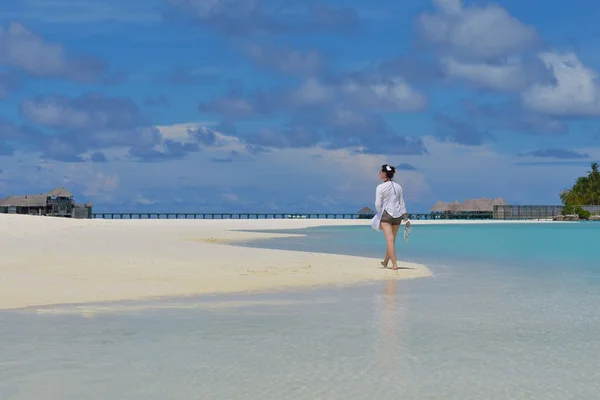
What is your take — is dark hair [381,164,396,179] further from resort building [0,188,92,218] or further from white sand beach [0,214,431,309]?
resort building [0,188,92,218]

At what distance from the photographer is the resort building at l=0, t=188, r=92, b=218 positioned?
282 feet

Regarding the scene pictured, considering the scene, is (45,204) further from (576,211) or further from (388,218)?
(388,218)

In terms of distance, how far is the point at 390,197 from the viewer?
50.8 ft

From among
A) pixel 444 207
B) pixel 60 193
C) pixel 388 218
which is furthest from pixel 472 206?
pixel 388 218

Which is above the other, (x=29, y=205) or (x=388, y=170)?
(x=29, y=205)

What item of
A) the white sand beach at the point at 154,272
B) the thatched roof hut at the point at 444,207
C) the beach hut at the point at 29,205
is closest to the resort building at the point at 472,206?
the thatched roof hut at the point at 444,207

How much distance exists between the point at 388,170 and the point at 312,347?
27.0 feet

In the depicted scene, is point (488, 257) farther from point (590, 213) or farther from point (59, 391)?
point (590, 213)

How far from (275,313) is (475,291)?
4336 mm

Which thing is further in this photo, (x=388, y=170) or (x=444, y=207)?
(x=444, y=207)

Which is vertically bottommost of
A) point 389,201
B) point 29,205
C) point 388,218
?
point 388,218

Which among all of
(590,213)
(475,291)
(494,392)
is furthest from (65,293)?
(590,213)

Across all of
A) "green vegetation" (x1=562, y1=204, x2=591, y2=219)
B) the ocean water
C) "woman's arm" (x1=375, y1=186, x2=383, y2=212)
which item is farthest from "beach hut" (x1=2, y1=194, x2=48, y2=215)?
the ocean water

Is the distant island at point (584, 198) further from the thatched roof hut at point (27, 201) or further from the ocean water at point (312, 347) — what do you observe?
the ocean water at point (312, 347)
